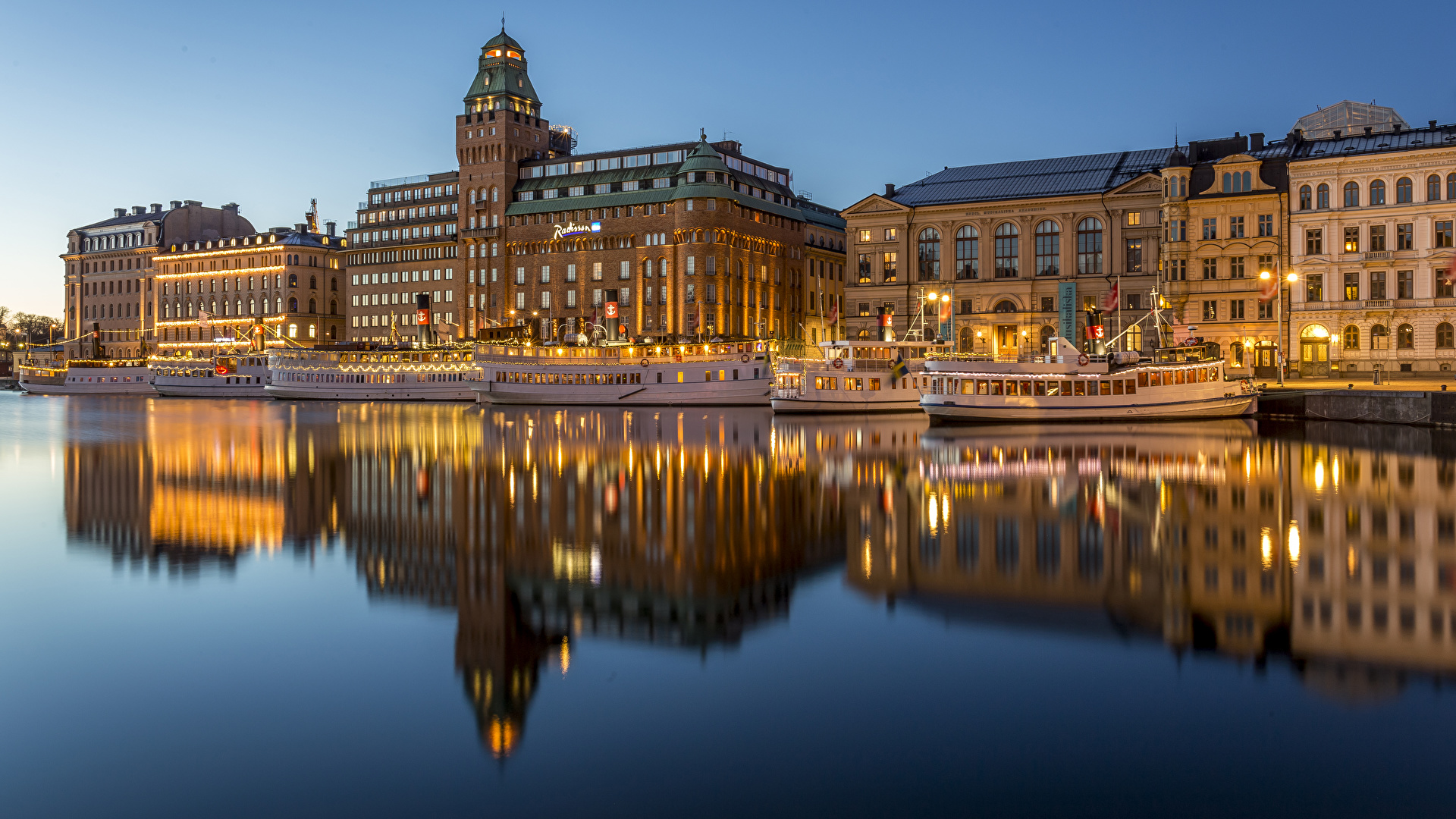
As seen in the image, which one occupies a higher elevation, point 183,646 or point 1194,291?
point 1194,291

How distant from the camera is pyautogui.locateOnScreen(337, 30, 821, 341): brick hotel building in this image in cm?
12250

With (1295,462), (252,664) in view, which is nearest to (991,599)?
(252,664)

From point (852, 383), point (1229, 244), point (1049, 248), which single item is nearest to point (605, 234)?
point (1049, 248)

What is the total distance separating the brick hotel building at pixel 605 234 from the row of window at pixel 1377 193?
58.2 metres

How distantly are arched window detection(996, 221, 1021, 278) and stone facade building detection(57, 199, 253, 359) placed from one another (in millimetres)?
141304

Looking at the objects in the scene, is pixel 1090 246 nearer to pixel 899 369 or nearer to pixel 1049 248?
pixel 1049 248

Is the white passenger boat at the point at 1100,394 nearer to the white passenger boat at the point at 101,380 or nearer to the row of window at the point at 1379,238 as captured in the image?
the row of window at the point at 1379,238

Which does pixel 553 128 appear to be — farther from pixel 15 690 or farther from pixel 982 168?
pixel 15 690

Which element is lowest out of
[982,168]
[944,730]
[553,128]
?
[944,730]

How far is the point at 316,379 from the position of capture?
112438 millimetres

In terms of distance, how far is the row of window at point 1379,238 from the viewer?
248 feet

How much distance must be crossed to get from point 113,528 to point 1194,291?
263 feet

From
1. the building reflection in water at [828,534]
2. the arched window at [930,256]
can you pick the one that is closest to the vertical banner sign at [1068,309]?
the arched window at [930,256]

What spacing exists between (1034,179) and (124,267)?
159m
